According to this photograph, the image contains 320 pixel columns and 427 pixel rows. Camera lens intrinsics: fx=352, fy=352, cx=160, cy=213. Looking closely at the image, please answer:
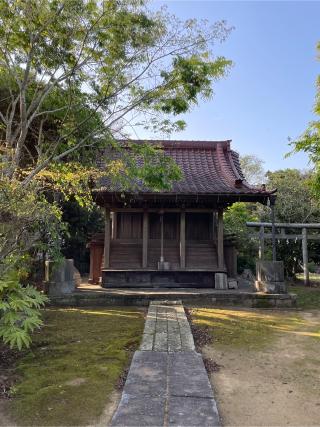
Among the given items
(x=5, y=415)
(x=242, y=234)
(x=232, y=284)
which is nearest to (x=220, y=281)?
(x=232, y=284)

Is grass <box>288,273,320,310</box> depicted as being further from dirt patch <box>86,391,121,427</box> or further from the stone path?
dirt patch <box>86,391,121,427</box>

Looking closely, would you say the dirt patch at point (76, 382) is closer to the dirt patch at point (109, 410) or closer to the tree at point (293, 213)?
the dirt patch at point (109, 410)

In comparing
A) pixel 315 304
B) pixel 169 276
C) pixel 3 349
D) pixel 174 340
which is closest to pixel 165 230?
pixel 169 276

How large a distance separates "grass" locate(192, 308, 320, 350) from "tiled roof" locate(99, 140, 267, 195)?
12.7 ft

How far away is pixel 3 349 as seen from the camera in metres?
5.39

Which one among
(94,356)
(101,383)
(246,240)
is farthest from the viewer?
(246,240)

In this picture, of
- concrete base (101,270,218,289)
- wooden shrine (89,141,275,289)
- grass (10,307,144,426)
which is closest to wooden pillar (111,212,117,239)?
wooden shrine (89,141,275,289)

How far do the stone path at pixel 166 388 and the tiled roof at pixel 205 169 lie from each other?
20.4 ft

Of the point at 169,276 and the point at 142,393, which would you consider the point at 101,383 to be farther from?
the point at 169,276

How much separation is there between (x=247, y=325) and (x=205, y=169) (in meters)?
7.15

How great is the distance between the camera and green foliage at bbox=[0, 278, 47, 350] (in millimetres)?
4090

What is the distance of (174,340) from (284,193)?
15.2 metres

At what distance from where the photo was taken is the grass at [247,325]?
6.39 meters

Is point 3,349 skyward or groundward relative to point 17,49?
groundward
